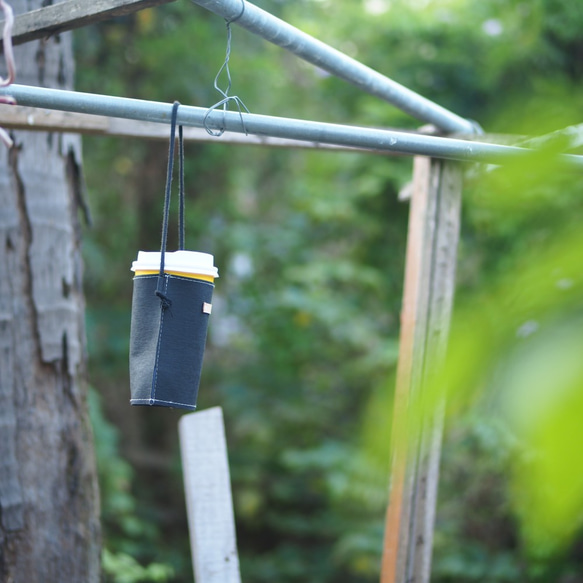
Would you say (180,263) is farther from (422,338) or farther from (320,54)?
(422,338)

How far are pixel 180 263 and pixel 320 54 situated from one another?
61 centimetres

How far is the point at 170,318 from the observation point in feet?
4.51

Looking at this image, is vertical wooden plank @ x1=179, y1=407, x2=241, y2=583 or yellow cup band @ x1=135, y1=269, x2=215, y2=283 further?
vertical wooden plank @ x1=179, y1=407, x2=241, y2=583

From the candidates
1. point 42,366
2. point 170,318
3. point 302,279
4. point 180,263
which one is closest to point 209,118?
point 180,263

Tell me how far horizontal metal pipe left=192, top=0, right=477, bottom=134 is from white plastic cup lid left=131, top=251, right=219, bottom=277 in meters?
0.48

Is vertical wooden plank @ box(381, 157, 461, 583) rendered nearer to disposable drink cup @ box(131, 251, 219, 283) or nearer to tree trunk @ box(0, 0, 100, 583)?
disposable drink cup @ box(131, 251, 219, 283)

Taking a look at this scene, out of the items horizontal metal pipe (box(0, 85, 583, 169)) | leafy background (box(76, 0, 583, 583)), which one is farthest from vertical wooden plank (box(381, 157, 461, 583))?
leafy background (box(76, 0, 583, 583))

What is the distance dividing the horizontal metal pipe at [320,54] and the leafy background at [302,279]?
7.74 ft

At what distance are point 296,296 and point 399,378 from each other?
4.05 metres

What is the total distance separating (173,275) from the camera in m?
1.37

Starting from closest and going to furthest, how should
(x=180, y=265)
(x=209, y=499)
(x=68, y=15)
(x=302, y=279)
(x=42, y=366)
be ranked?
(x=180, y=265) → (x=68, y=15) → (x=209, y=499) → (x=42, y=366) → (x=302, y=279)

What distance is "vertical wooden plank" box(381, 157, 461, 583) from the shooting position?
84.5 inches

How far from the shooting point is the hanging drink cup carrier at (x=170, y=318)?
137 cm

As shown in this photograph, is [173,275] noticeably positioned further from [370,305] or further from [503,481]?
[370,305]
